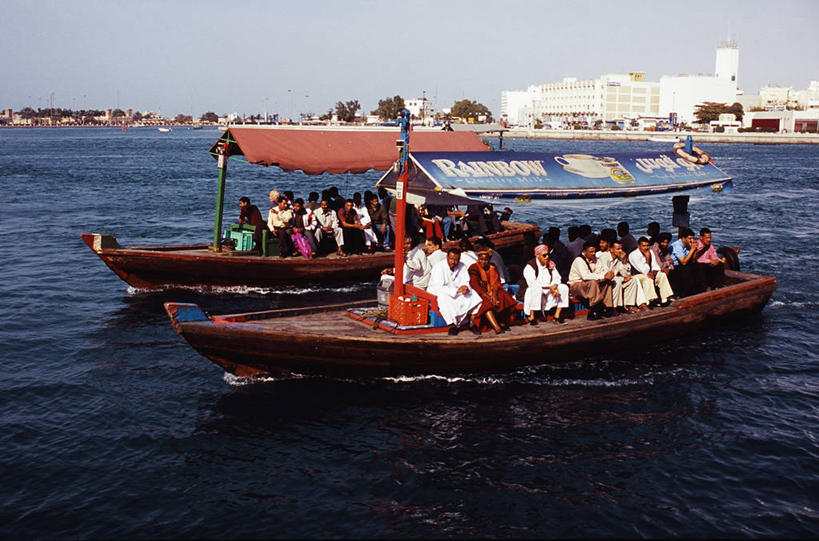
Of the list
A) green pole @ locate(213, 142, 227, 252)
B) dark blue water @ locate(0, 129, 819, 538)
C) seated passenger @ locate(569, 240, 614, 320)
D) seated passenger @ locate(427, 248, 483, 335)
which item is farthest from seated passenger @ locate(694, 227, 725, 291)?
green pole @ locate(213, 142, 227, 252)

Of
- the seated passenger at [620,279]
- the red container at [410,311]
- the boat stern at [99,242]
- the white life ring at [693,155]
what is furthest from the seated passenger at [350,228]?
the white life ring at [693,155]

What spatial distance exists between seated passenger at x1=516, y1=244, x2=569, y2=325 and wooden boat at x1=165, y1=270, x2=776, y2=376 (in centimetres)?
36

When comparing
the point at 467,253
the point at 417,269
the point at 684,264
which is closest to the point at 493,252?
the point at 467,253

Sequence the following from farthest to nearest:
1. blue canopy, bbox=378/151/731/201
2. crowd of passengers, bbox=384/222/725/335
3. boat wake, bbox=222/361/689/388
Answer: blue canopy, bbox=378/151/731/201, boat wake, bbox=222/361/689/388, crowd of passengers, bbox=384/222/725/335

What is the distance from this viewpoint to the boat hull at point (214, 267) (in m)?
17.2

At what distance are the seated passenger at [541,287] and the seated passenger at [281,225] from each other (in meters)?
7.64

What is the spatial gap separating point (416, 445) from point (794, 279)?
A: 51.8 feet

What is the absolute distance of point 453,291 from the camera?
11.2 meters

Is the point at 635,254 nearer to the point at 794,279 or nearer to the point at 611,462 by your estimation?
the point at 611,462

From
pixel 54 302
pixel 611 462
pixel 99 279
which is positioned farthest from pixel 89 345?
pixel 611 462

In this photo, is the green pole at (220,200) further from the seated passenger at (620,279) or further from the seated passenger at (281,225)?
the seated passenger at (620,279)

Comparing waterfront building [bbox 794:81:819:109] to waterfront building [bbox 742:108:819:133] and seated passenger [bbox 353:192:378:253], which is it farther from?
seated passenger [bbox 353:192:378:253]

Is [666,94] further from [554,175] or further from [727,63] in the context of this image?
[554,175]

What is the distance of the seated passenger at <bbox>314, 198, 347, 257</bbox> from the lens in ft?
60.2
